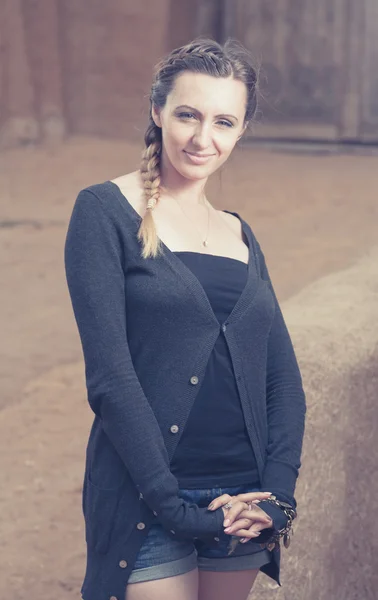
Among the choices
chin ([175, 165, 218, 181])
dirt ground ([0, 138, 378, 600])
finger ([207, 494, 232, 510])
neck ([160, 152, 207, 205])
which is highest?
chin ([175, 165, 218, 181])

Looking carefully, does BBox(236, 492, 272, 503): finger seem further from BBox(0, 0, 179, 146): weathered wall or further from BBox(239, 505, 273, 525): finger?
BBox(0, 0, 179, 146): weathered wall

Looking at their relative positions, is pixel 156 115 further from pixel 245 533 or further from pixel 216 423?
pixel 245 533

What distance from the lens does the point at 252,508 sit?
5.04 feet

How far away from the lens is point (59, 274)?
6137mm

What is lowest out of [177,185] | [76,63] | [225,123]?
[76,63]

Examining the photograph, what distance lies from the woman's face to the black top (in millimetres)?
157

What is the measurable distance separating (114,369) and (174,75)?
1.63ft

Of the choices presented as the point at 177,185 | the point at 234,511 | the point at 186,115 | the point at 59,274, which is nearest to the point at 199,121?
the point at 186,115

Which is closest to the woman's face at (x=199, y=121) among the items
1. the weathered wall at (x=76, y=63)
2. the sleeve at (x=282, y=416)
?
the sleeve at (x=282, y=416)

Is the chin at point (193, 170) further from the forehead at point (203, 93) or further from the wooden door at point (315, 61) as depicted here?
the wooden door at point (315, 61)

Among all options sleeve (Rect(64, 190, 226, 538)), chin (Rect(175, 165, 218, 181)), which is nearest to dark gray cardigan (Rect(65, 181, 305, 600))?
sleeve (Rect(64, 190, 226, 538))

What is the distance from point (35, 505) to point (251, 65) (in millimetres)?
2380

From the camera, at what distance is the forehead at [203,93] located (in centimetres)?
160

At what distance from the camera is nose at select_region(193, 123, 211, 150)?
160cm
